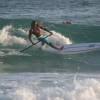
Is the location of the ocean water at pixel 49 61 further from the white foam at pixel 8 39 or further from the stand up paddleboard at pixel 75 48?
the stand up paddleboard at pixel 75 48

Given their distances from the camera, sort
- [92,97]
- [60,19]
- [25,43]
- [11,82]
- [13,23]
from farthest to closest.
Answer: [60,19], [13,23], [25,43], [11,82], [92,97]

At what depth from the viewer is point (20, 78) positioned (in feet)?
55.4

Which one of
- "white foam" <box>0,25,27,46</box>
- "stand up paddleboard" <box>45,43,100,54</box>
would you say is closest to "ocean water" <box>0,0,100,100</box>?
"white foam" <box>0,25,27,46</box>

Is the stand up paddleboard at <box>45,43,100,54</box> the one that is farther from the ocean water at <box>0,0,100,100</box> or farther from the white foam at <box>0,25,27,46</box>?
the white foam at <box>0,25,27,46</box>

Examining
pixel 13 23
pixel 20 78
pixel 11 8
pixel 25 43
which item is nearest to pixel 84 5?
pixel 11 8

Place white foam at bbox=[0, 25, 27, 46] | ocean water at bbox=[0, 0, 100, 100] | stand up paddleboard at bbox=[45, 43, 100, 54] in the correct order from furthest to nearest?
white foam at bbox=[0, 25, 27, 46] < stand up paddleboard at bbox=[45, 43, 100, 54] < ocean water at bbox=[0, 0, 100, 100]

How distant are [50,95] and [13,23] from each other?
1870 centimetres

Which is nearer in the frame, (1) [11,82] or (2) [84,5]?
(1) [11,82]

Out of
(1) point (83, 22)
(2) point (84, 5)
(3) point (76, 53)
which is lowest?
(2) point (84, 5)

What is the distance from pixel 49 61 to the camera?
21.8m

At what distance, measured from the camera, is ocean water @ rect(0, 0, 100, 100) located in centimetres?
1426

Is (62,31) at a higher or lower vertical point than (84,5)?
higher

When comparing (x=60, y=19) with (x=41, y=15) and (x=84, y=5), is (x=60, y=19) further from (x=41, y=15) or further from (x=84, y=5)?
(x=84, y=5)

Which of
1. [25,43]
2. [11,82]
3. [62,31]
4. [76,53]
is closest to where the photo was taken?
[11,82]
